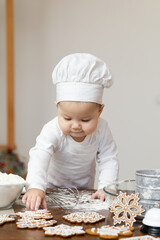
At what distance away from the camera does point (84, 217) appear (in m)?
0.96

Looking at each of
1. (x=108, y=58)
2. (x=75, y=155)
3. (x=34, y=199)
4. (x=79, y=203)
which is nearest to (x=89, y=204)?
(x=79, y=203)

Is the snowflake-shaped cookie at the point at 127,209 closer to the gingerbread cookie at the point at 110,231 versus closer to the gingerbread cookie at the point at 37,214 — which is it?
the gingerbread cookie at the point at 110,231

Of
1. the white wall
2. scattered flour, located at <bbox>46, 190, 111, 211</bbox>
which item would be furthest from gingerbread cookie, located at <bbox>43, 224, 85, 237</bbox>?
the white wall

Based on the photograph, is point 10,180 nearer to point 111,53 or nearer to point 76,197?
point 76,197

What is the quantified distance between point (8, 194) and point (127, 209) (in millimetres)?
359

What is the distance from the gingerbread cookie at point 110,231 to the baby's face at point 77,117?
0.50m

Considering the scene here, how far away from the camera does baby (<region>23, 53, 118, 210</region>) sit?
1.31 m

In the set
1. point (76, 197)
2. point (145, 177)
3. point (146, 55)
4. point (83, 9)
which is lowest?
point (76, 197)

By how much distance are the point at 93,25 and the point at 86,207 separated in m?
2.67

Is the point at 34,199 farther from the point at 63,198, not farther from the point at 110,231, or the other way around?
the point at 110,231

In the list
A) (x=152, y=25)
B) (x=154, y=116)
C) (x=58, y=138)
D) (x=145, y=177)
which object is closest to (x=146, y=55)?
(x=152, y=25)

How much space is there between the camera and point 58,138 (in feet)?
4.86

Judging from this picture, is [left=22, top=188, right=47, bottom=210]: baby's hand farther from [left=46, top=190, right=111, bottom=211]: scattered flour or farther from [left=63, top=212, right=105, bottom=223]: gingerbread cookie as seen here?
[left=63, top=212, right=105, bottom=223]: gingerbread cookie

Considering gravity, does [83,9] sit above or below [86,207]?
above
